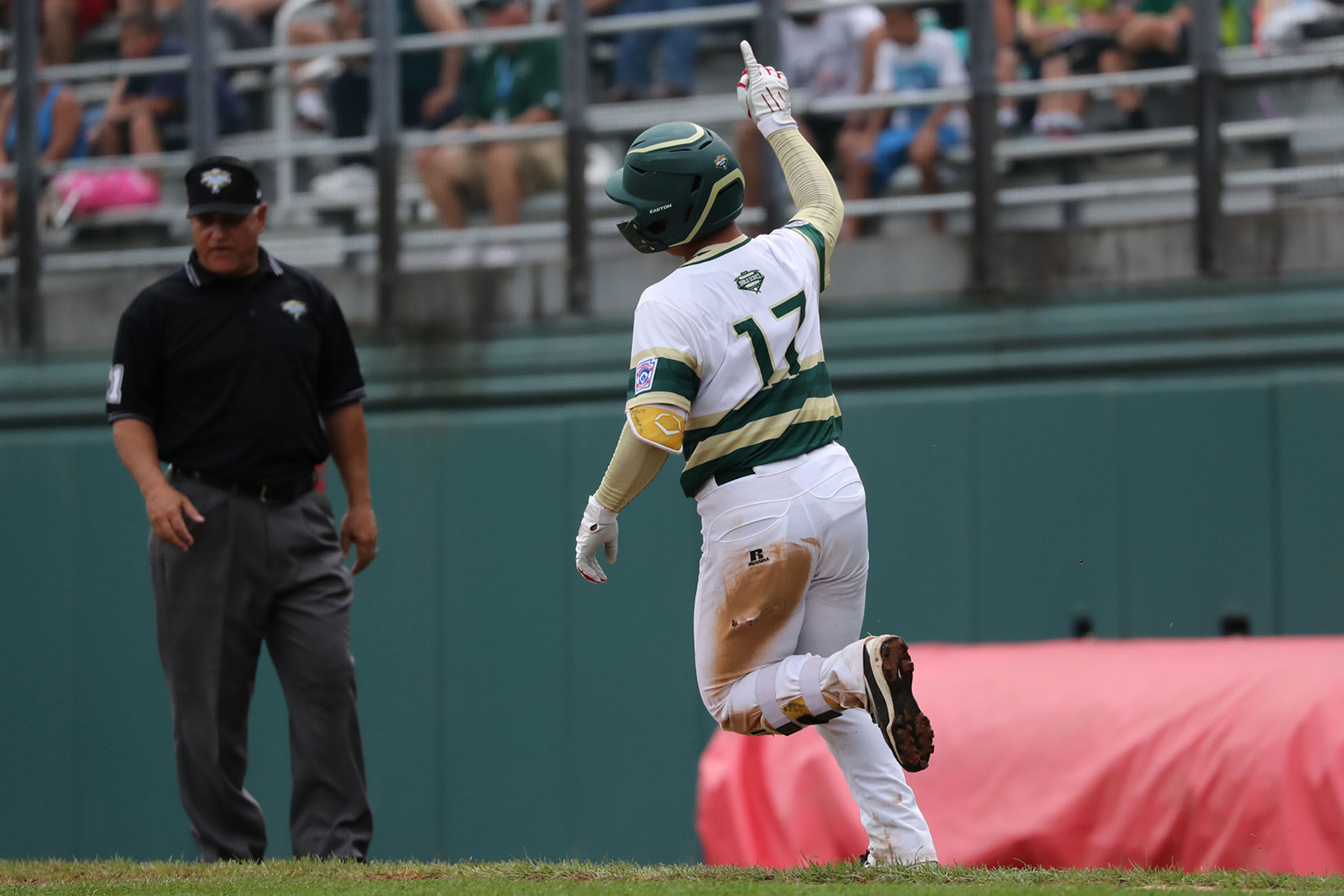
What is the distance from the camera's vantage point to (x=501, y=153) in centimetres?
780

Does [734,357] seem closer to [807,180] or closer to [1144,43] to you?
[807,180]

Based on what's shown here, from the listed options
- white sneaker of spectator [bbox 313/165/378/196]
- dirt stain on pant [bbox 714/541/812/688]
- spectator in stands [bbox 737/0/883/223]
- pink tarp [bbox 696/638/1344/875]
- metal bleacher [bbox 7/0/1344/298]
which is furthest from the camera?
white sneaker of spectator [bbox 313/165/378/196]

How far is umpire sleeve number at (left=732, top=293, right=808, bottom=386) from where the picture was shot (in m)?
3.78

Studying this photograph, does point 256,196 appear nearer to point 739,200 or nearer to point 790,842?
point 739,200

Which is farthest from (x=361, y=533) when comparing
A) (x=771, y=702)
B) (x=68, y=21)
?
(x=68, y=21)

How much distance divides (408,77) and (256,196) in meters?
3.31

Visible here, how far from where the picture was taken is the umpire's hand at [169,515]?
4.65 m

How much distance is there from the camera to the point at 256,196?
4.91 meters

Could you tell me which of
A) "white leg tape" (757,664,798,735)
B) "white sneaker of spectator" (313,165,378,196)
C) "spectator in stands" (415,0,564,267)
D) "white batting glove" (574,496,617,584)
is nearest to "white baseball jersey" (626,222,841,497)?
"white batting glove" (574,496,617,584)

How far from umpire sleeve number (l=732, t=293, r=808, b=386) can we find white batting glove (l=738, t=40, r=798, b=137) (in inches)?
27.0

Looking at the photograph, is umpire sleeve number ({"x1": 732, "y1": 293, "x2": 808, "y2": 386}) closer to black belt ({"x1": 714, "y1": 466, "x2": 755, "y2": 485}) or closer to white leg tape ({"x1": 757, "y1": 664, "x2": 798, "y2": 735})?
black belt ({"x1": 714, "y1": 466, "x2": 755, "y2": 485})

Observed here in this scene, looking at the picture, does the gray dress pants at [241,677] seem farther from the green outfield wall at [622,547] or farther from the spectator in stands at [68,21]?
the spectator in stands at [68,21]

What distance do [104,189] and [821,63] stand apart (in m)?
4.11

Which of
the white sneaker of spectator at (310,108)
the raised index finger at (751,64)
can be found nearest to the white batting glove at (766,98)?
the raised index finger at (751,64)
